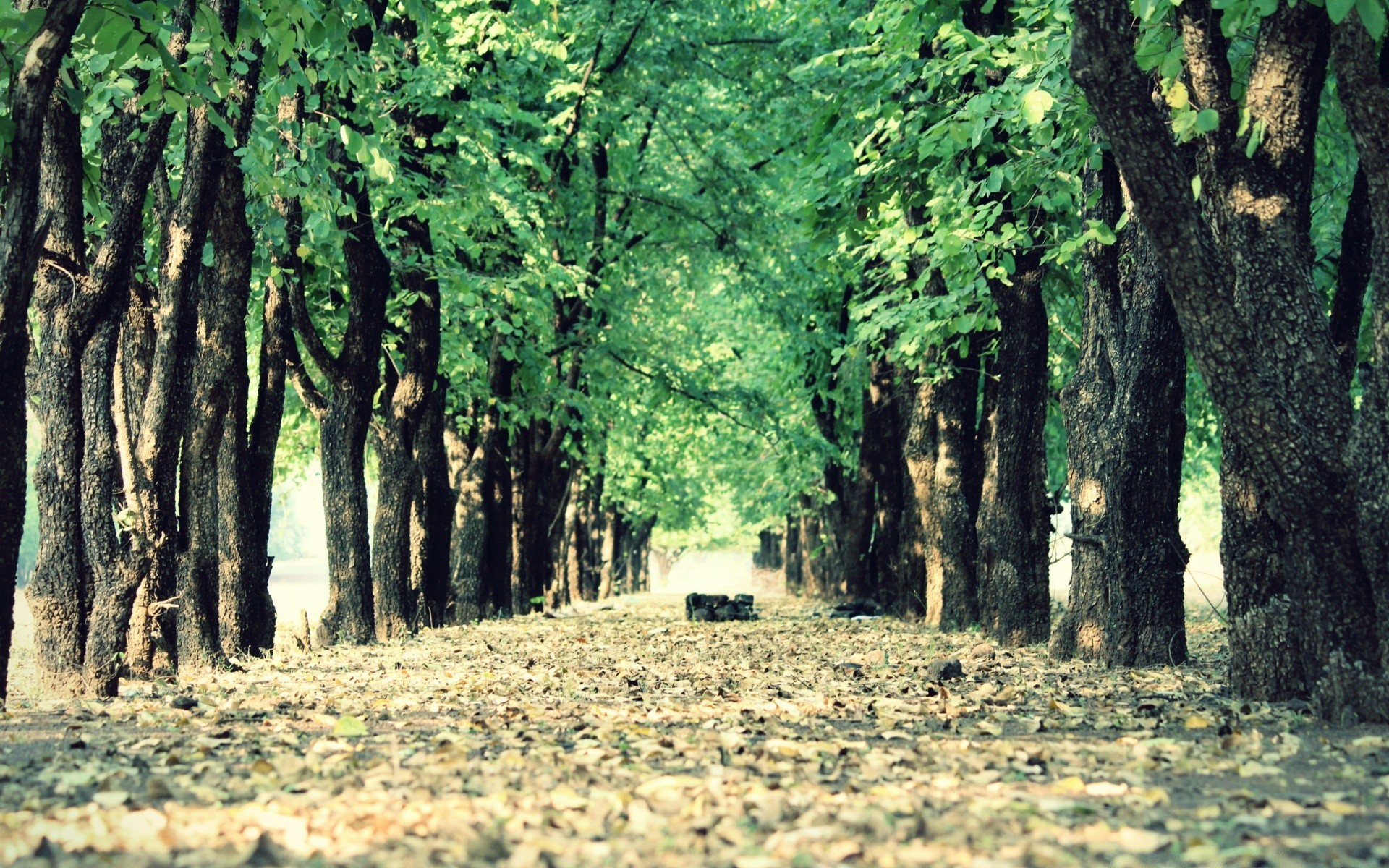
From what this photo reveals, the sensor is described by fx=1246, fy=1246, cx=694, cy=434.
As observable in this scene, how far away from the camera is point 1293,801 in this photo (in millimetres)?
4688

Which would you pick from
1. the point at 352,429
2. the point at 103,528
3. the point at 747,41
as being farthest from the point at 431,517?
the point at 747,41

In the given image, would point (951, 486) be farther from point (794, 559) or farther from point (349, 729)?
point (794, 559)

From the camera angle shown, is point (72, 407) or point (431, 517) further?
point (431, 517)

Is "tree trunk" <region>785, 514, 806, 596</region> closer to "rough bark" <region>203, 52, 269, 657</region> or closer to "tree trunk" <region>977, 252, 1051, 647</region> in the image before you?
"tree trunk" <region>977, 252, 1051, 647</region>

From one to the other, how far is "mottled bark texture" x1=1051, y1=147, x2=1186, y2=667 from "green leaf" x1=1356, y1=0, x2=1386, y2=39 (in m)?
3.98

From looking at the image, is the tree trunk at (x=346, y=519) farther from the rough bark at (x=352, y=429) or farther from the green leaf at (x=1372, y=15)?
the green leaf at (x=1372, y=15)

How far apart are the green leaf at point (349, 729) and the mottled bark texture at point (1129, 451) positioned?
5968mm

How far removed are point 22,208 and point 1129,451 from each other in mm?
7783

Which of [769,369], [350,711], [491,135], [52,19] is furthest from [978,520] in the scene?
[769,369]

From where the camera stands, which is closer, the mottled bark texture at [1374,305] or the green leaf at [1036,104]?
the mottled bark texture at [1374,305]

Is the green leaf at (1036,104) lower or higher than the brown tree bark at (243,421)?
higher

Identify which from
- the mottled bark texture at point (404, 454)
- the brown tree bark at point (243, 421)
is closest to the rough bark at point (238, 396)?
the brown tree bark at point (243, 421)

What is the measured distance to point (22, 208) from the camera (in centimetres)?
691

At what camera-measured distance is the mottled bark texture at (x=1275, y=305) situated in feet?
21.0
